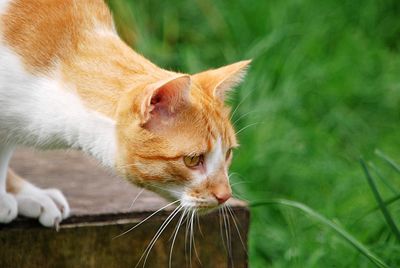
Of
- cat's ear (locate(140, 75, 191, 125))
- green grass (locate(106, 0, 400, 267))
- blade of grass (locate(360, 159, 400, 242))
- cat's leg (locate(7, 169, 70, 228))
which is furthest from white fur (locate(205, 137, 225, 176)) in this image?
green grass (locate(106, 0, 400, 267))

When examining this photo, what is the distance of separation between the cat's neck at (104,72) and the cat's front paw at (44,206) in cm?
33

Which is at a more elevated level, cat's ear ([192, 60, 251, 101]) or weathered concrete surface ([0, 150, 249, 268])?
cat's ear ([192, 60, 251, 101])

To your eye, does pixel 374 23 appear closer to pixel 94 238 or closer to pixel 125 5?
pixel 125 5

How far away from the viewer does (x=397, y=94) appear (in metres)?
3.54

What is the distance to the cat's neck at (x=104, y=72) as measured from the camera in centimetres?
180

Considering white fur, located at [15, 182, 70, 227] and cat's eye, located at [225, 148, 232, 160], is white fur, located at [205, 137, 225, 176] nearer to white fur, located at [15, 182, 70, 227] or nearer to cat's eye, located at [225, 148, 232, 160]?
cat's eye, located at [225, 148, 232, 160]

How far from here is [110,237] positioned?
2.02m

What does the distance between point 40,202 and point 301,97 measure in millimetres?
1540

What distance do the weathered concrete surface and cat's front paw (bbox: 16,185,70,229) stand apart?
0.06 feet

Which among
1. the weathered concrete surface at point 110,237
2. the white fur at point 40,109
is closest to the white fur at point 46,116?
the white fur at point 40,109

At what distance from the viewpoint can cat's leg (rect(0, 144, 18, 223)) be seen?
6.42 ft

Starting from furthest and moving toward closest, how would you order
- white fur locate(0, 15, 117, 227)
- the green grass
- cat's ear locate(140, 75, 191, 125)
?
the green grass → white fur locate(0, 15, 117, 227) → cat's ear locate(140, 75, 191, 125)

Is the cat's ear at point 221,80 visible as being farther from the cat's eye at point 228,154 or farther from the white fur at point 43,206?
the white fur at point 43,206

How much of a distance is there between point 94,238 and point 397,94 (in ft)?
6.34
